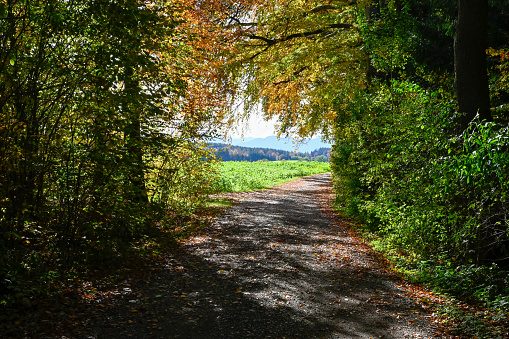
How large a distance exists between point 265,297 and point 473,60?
18.3 feet

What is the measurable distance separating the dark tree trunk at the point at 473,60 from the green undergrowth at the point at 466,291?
2.56m

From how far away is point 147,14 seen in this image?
566cm

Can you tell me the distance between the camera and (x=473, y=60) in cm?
670

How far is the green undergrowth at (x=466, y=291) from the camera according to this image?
4758 mm

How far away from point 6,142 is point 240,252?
5.32 m

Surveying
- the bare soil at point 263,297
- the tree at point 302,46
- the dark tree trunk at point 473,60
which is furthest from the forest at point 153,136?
the tree at point 302,46

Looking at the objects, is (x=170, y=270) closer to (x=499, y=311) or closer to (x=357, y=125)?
(x=499, y=311)

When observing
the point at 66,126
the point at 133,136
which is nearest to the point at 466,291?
the point at 133,136

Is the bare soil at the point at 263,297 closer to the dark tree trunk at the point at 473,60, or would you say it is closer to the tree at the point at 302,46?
the dark tree trunk at the point at 473,60

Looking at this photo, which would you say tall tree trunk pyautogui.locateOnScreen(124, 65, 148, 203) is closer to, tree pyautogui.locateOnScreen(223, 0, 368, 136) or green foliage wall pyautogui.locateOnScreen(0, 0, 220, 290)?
green foliage wall pyautogui.locateOnScreen(0, 0, 220, 290)

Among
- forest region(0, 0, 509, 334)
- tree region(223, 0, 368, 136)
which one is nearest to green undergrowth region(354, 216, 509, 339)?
forest region(0, 0, 509, 334)

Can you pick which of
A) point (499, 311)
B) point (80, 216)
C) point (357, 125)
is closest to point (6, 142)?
point (80, 216)

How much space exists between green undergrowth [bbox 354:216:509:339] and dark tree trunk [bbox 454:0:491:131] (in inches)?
101

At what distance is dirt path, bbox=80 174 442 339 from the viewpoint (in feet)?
15.7
